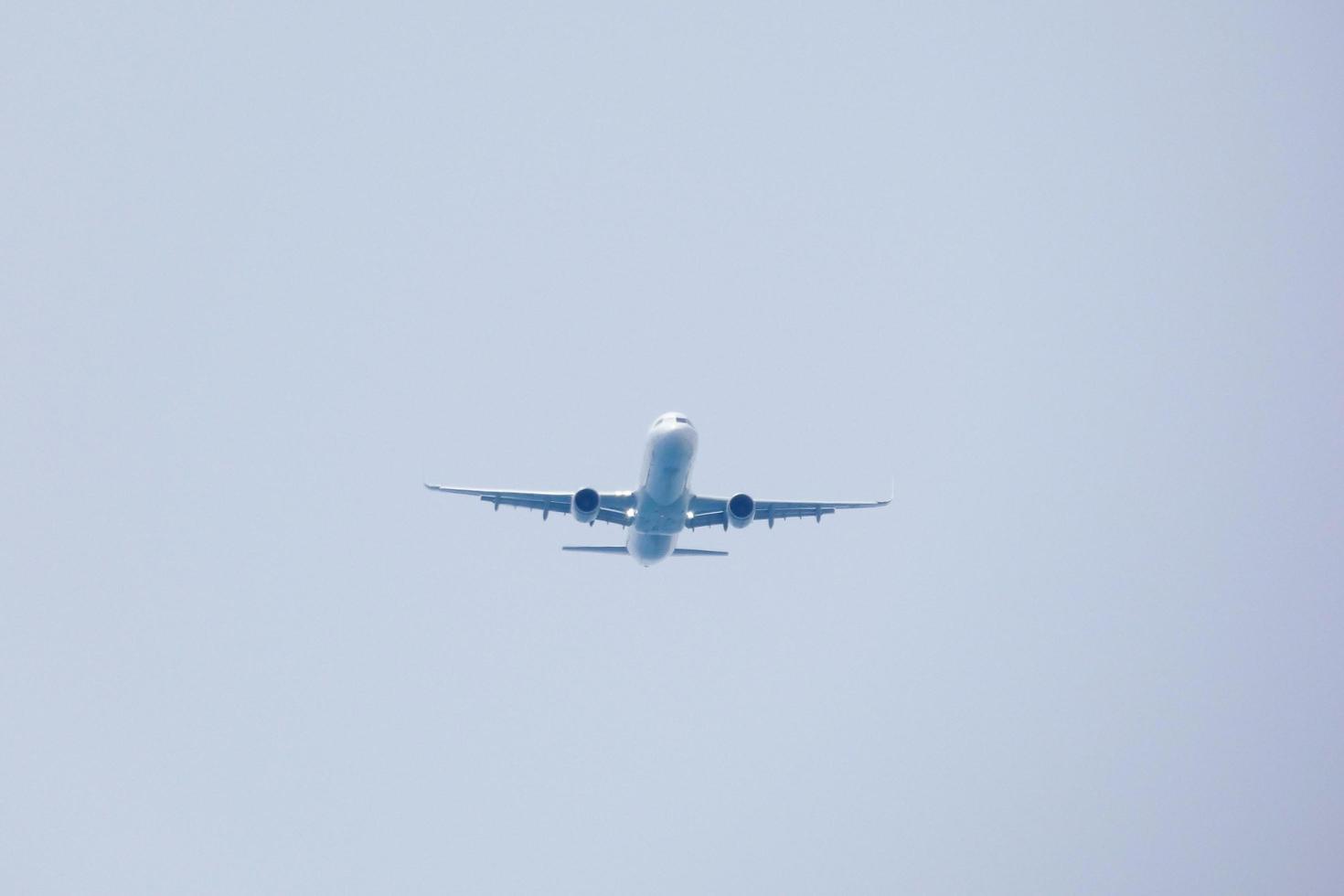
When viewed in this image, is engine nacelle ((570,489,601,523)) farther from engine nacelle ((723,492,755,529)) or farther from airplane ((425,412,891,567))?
engine nacelle ((723,492,755,529))

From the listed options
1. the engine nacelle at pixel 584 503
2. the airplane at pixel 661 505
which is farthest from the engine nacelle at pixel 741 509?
the engine nacelle at pixel 584 503

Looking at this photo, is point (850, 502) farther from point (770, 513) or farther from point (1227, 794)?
point (1227, 794)

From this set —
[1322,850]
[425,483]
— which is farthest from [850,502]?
[1322,850]

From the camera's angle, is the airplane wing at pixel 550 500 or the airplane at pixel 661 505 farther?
the airplane wing at pixel 550 500

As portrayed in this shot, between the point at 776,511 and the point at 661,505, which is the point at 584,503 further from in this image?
the point at 776,511

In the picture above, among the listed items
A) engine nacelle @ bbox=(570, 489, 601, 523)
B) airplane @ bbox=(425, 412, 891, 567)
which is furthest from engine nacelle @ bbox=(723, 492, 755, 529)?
engine nacelle @ bbox=(570, 489, 601, 523)

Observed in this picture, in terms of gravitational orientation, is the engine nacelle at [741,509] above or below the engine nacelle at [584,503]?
above

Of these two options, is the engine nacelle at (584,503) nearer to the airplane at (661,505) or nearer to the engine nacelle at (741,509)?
A: the airplane at (661,505)
